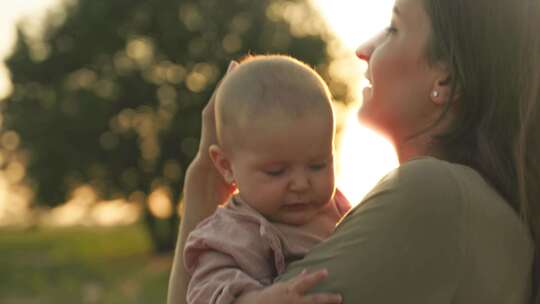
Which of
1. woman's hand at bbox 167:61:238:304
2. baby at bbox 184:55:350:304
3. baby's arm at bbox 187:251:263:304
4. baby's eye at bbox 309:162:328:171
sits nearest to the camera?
baby's arm at bbox 187:251:263:304

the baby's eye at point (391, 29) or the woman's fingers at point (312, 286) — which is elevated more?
the baby's eye at point (391, 29)

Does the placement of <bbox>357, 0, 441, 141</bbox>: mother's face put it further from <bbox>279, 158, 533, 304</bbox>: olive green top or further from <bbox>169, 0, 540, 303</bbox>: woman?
<bbox>279, 158, 533, 304</bbox>: olive green top

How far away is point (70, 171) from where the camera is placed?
31891 millimetres

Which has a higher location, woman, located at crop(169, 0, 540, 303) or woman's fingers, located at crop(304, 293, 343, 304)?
woman, located at crop(169, 0, 540, 303)

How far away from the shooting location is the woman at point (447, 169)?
240 cm

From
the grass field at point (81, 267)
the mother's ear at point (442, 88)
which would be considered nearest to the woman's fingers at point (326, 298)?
the mother's ear at point (442, 88)

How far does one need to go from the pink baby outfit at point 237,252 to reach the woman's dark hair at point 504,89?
0.47 m

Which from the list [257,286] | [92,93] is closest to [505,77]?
→ [257,286]

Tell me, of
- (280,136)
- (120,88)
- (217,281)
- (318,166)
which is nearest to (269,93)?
(280,136)

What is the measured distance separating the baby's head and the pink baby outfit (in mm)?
55

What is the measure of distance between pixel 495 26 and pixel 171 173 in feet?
97.7

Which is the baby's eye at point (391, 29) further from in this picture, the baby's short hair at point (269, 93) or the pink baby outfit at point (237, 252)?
the pink baby outfit at point (237, 252)

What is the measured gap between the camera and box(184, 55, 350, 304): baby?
2604mm

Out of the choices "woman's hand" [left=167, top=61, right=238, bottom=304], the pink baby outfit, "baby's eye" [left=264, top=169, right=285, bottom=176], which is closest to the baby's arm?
the pink baby outfit
